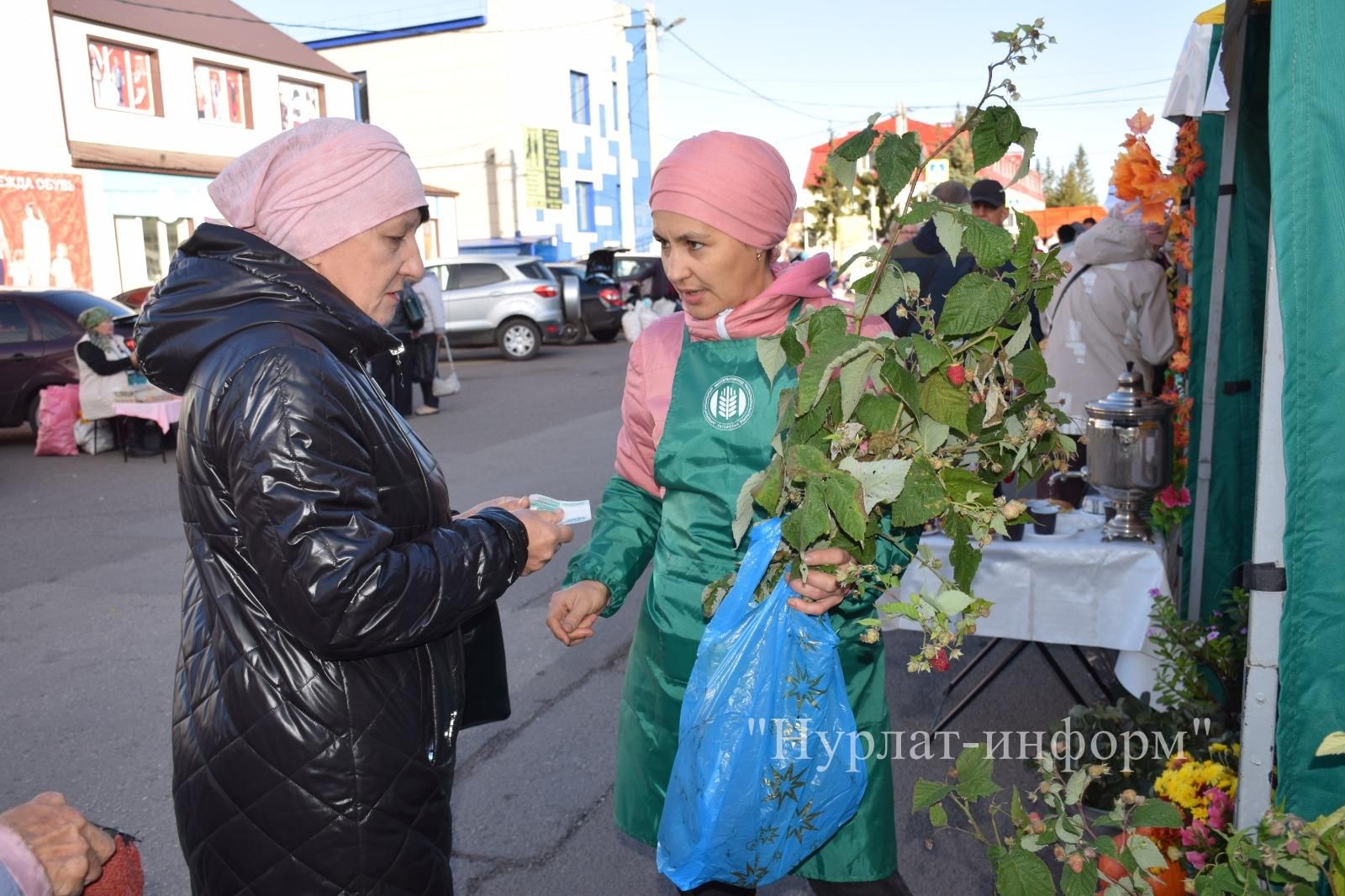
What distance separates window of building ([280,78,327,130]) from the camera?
26703 millimetres

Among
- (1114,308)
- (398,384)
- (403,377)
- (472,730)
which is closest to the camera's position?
(472,730)

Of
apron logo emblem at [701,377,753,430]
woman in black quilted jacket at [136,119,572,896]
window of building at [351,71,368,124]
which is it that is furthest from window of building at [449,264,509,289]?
window of building at [351,71,368,124]

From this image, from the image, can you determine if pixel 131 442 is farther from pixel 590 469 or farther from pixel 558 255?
pixel 558 255

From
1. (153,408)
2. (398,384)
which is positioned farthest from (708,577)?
(153,408)

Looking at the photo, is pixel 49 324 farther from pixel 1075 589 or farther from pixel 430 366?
pixel 1075 589

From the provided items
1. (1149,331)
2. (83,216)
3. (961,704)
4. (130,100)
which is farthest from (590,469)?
(130,100)

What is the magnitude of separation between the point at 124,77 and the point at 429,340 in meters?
15.0

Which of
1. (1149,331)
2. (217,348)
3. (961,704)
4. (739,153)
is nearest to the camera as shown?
(217,348)

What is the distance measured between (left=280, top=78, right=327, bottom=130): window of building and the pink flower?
2584cm

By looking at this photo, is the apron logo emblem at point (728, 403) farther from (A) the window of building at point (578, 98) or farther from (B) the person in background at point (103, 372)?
(A) the window of building at point (578, 98)

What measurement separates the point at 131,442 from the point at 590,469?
4.78 metres

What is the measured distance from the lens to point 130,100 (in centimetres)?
2295

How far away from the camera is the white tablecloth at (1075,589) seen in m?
3.71

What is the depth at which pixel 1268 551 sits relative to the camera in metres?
2.11
